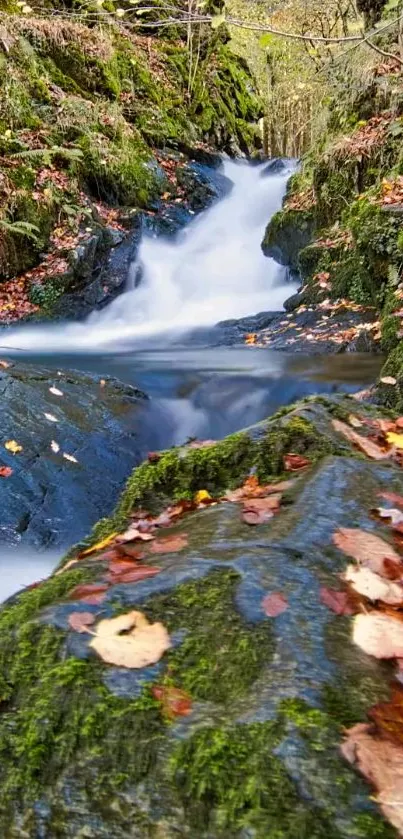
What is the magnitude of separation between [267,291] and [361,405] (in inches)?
324

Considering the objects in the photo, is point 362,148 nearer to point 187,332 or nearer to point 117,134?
point 187,332

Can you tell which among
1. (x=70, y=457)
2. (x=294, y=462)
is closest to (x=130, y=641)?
(x=294, y=462)

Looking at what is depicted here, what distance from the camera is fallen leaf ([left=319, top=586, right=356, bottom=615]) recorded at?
130 centimetres

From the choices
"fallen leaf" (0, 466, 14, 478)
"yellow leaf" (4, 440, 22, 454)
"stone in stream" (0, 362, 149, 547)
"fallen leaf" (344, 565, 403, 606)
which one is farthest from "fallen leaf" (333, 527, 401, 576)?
"yellow leaf" (4, 440, 22, 454)

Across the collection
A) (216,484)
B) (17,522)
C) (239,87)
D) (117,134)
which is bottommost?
(17,522)

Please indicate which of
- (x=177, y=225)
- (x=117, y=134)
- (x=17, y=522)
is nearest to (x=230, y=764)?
(x=17, y=522)

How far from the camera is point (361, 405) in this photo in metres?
2.94

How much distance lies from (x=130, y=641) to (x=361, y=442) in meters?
1.61

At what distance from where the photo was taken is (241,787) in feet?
3.05

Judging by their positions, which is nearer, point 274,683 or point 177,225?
point 274,683

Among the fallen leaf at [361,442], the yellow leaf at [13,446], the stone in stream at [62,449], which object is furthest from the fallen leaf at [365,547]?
the yellow leaf at [13,446]

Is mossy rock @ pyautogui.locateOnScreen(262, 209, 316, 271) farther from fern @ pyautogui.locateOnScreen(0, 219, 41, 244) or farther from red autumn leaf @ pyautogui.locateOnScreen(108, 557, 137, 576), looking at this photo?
red autumn leaf @ pyautogui.locateOnScreen(108, 557, 137, 576)

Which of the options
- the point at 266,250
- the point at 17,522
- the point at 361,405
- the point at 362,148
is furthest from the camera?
the point at 266,250

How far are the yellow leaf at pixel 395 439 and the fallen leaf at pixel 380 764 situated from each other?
5.66 ft
